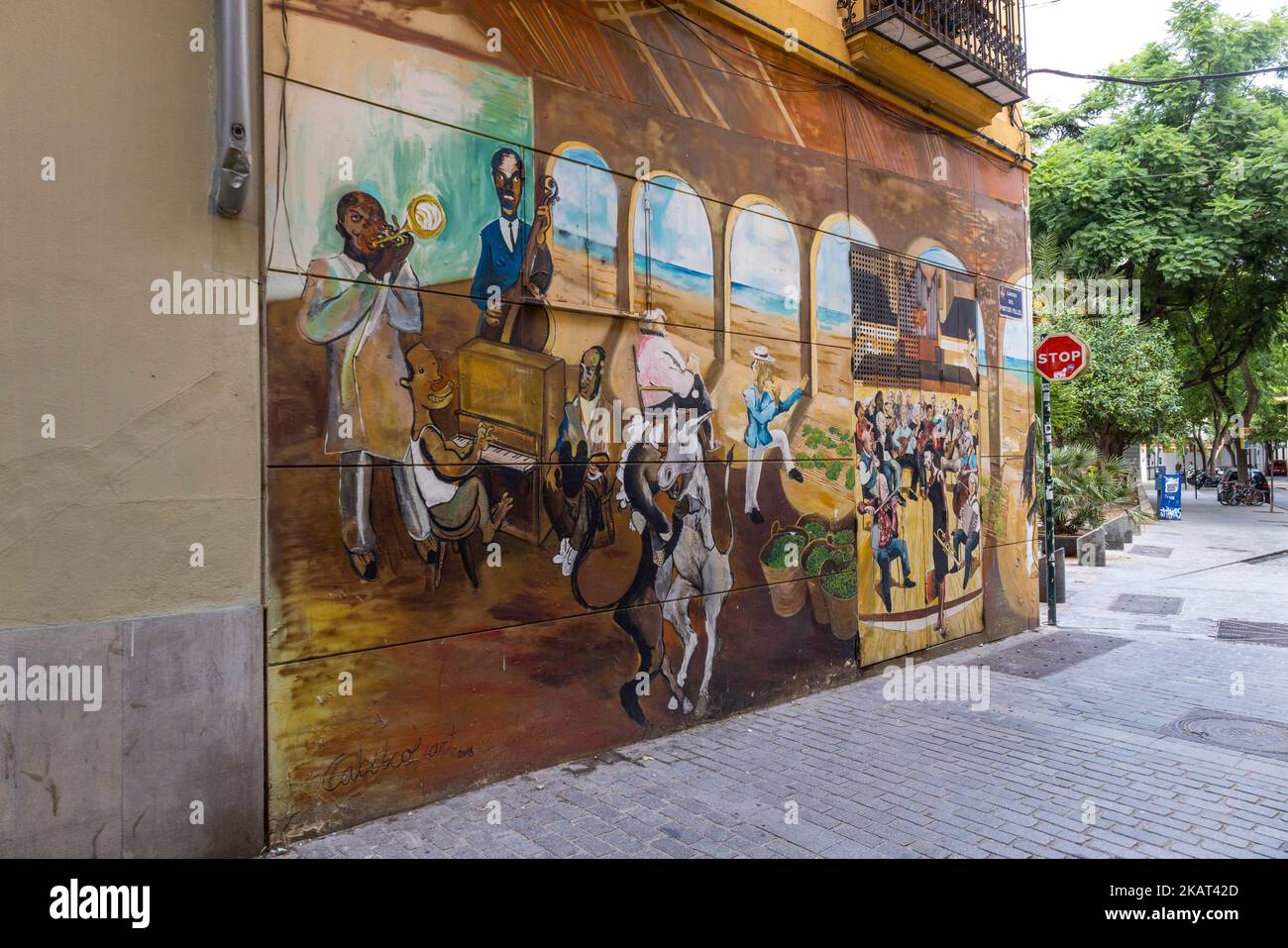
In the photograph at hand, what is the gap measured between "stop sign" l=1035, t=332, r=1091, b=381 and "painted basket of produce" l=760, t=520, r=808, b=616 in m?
5.14

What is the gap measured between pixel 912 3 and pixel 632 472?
5.47 meters

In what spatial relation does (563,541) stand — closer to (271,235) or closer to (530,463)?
(530,463)

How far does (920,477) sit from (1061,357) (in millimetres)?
3284

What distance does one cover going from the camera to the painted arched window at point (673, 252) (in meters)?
6.00

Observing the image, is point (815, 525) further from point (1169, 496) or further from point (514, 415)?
point (1169, 496)

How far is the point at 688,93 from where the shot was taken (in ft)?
20.8

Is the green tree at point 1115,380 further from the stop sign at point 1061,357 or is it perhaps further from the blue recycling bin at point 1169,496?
the stop sign at point 1061,357

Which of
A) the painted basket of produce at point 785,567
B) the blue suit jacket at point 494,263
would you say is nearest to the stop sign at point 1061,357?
the painted basket of produce at point 785,567

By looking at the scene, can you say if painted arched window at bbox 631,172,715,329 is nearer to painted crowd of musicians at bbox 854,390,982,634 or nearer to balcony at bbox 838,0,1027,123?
painted crowd of musicians at bbox 854,390,982,634

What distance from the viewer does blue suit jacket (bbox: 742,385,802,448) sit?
6.74 meters

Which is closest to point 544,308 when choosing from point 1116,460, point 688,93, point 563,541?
point 563,541

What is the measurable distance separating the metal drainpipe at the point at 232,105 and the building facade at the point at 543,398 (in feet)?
0.66
